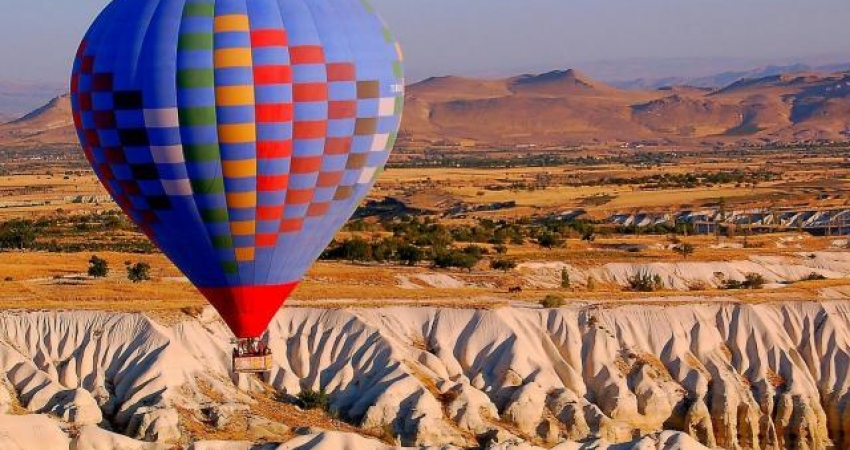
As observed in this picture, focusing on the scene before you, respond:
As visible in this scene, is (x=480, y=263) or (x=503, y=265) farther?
(x=480, y=263)

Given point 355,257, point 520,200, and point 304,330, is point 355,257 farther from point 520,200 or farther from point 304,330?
point 520,200

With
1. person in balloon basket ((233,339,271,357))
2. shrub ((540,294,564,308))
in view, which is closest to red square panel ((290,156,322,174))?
person in balloon basket ((233,339,271,357))

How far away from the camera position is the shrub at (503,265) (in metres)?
75.1

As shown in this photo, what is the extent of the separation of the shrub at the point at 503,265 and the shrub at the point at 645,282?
5.88 m

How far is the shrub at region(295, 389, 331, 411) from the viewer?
50.7m

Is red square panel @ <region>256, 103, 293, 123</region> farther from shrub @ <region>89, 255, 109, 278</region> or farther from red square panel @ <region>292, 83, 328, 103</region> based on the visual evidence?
shrub @ <region>89, 255, 109, 278</region>

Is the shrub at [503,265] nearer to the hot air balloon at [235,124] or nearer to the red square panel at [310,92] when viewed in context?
the hot air balloon at [235,124]

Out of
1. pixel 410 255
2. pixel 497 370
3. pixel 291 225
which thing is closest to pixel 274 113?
pixel 291 225

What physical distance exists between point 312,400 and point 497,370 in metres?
7.13

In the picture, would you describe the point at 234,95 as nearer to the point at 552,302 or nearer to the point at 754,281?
the point at 552,302

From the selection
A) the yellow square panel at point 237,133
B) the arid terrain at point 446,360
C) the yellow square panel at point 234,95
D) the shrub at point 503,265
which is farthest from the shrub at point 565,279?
the yellow square panel at point 234,95

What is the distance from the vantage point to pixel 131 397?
49656 millimetres

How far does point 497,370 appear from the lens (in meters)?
54.4

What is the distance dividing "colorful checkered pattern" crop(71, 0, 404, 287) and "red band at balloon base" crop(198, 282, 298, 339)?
9.0 inches
